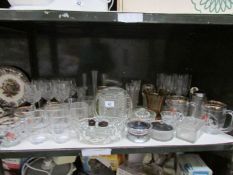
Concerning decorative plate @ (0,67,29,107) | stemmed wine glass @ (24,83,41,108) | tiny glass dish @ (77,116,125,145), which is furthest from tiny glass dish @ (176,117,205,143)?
decorative plate @ (0,67,29,107)

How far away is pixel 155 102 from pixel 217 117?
0.29 meters

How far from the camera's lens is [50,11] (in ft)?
2.24

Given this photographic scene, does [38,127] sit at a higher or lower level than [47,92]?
lower

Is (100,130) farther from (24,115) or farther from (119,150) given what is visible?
(24,115)

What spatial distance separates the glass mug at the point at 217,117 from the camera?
0.93m

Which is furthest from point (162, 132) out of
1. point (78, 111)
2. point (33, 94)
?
point (33, 94)

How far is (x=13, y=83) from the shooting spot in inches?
44.3

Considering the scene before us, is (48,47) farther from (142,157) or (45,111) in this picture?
(142,157)

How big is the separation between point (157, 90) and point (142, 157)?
0.38 meters

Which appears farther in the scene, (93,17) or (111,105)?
(111,105)

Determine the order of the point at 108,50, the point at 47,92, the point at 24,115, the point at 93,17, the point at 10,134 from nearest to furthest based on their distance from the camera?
the point at 93,17
the point at 10,134
the point at 24,115
the point at 47,92
the point at 108,50

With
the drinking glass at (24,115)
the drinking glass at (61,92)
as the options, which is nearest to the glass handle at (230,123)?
the drinking glass at (61,92)

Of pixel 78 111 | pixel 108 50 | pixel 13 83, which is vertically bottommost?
pixel 78 111

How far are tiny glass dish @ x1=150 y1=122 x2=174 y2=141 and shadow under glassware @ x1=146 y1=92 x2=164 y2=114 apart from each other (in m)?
0.18
